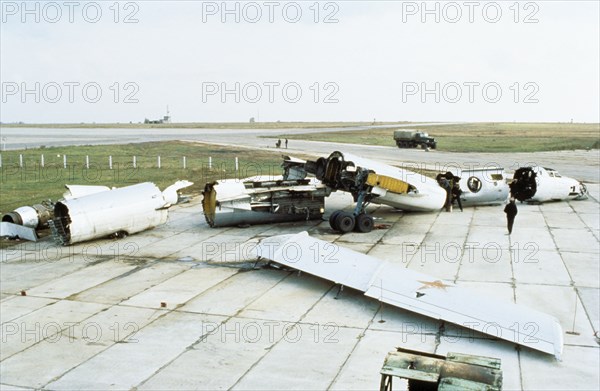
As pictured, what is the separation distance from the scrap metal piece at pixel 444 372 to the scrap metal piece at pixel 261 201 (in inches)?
760

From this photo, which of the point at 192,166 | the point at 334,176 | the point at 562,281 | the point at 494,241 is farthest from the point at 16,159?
the point at 562,281

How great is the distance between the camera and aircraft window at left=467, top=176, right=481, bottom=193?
101 feet

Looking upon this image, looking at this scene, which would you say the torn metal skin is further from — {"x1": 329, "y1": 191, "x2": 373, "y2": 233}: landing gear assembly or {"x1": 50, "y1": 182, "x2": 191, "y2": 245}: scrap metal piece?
{"x1": 50, "y1": 182, "x2": 191, "y2": 245}: scrap metal piece

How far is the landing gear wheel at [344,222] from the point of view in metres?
24.8

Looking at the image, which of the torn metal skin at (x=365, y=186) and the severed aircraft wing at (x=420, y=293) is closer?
the severed aircraft wing at (x=420, y=293)

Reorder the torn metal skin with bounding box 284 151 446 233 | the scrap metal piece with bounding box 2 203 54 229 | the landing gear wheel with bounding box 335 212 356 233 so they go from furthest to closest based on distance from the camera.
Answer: the torn metal skin with bounding box 284 151 446 233 → the landing gear wheel with bounding box 335 212 356 233 → the scrap metal piece with bounding box 2 203 54 229

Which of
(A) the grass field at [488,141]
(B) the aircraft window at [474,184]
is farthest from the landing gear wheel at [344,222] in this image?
(A) the grass field at [488,141]

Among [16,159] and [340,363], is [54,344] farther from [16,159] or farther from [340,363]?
[16,159]

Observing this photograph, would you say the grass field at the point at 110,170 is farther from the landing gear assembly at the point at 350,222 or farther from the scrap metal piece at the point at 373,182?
the landing gear assembly at the point at 350,222

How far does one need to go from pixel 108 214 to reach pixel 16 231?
4.56 metres

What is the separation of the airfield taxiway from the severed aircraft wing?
0.36 metres

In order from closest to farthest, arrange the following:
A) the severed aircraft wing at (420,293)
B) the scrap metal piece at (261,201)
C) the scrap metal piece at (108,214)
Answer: the severed aircraft wing at (420,293) < the scrap metal piece at (108,214) < the scrap metal piece at (261,201)

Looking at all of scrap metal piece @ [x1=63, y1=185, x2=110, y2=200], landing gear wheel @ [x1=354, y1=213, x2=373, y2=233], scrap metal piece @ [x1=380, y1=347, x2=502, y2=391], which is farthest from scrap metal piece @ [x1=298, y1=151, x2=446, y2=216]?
scrap metal piece @ [x1=380, y1=347, x2=502, y2=391]

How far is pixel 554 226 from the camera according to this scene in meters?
26.6
